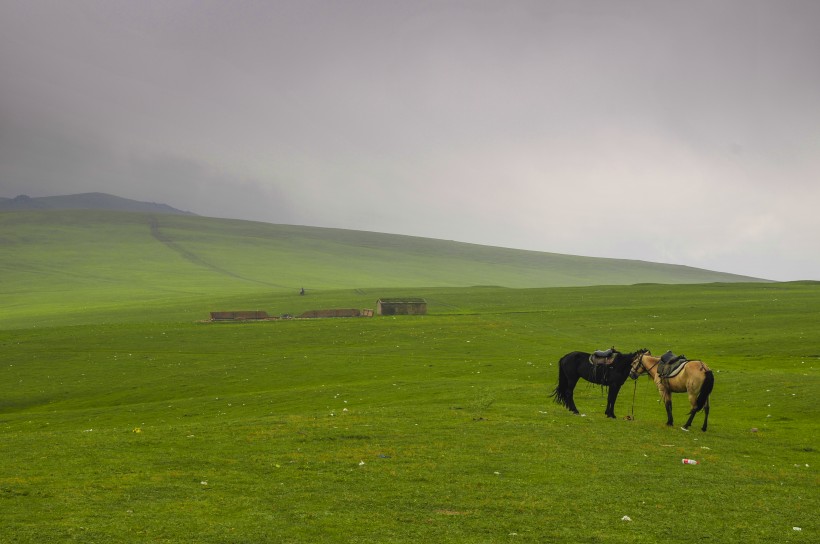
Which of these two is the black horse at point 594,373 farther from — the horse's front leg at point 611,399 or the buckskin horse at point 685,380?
the buckskin horse at point 685,380

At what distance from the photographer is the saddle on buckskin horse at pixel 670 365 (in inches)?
952

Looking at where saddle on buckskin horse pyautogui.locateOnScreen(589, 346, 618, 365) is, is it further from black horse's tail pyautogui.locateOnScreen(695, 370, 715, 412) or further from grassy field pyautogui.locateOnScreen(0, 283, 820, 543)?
black horse's tail pyautogui.locateOnScreen(695, 370, 715, 412)

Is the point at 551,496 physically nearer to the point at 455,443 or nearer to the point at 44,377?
the point at 455,443

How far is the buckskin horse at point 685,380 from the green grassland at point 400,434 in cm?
87

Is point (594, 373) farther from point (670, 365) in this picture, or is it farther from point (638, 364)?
point (670, 365)

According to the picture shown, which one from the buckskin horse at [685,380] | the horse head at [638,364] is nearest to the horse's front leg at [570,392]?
the horse head at [638,364]

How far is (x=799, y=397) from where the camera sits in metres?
29.0

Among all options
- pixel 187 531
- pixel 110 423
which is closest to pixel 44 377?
pixel 110 423

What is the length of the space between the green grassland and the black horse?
939mm

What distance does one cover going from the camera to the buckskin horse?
2325 cm

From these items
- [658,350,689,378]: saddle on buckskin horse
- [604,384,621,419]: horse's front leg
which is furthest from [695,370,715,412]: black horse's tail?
[604,384,621,419]: horse's front leg

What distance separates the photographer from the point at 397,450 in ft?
66.5

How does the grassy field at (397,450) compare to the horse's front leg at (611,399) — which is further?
the horse's front leg at (611,399)

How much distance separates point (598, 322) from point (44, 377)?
A: 4591 centimetres
